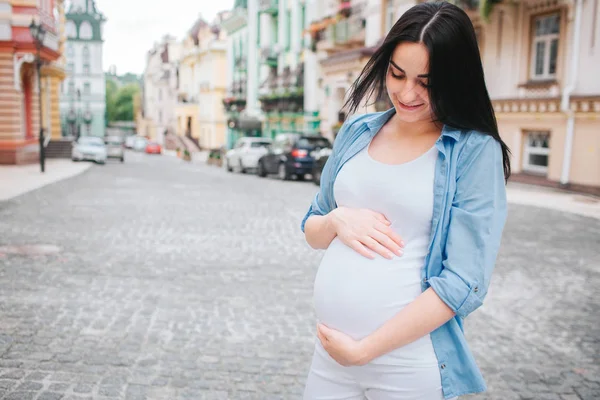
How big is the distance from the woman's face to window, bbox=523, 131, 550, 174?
1807 centimetres

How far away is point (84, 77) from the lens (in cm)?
8112

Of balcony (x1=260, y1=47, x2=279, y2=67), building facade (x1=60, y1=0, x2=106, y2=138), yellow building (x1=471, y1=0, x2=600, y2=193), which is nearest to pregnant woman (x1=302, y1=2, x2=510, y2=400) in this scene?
yellow building (x1=471, y1=0, x2=600, y2=193)

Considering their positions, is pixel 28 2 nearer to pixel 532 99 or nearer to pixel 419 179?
pixel 532 99

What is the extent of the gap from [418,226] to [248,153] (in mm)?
25391

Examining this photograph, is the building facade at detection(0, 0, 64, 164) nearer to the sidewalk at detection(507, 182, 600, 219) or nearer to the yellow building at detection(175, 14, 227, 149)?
the sidewalk at detection(507, 182, 600, 219)

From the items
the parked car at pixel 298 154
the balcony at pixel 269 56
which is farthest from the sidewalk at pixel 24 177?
the balcony at pixel 269 56

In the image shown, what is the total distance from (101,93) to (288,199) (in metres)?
72.1

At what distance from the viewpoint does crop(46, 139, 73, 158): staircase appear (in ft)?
109

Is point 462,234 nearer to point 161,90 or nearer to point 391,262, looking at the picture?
point 391,262

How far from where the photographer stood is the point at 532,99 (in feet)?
60.9

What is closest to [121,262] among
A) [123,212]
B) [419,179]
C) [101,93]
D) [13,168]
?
[123,212]

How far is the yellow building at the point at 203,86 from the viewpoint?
58.4 m

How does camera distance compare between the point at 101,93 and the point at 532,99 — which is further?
the point at 101,93

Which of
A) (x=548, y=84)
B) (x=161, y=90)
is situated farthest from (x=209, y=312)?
(x=161, y=90)
